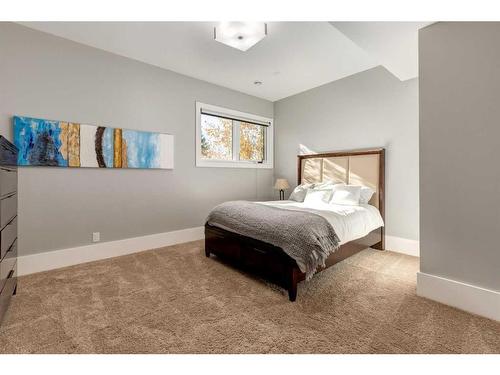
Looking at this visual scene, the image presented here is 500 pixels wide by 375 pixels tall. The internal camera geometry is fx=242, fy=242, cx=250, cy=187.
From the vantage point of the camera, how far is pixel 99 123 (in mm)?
3020

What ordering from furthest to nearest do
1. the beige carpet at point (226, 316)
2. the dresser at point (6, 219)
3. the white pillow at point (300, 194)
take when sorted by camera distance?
the white pillow at point (300, 194) → the dresser at point (6, 219) → the beige carpet at point (226, 316)

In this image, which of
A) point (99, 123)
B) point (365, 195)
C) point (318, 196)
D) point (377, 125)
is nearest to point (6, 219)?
point (99, 123)

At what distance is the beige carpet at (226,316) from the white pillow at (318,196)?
1.07 m

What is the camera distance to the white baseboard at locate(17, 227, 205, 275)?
260cm

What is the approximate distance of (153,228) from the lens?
351 cm

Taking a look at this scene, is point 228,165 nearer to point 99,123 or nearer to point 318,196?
point 318,196

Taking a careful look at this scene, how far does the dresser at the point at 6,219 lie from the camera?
5.14ft

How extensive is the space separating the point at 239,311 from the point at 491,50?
2627mm

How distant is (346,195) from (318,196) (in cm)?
38

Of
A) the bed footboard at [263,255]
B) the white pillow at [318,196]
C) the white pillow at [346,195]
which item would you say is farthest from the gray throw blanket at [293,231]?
the white pillow at [346,195]

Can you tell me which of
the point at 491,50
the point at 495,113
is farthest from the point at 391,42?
the point at 495,113

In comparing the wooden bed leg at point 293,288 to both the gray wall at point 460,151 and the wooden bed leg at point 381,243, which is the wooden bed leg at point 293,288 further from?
the wooden bed leg at point 381,243

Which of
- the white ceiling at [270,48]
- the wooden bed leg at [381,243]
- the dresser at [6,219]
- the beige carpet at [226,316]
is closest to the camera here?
the beige carpet at [226,316]
